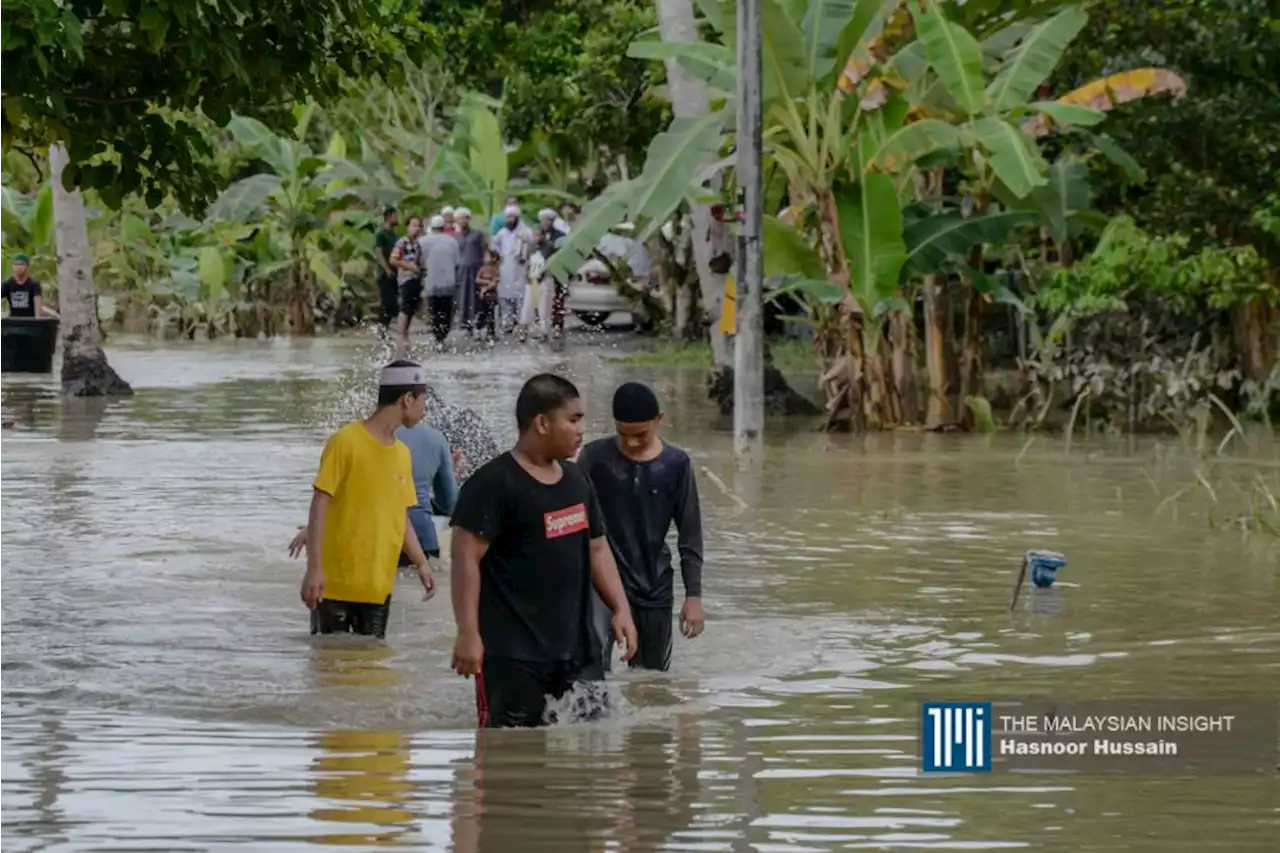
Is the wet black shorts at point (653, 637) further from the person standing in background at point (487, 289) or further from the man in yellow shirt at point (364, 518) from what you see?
the person standing in background at point (487, 289)

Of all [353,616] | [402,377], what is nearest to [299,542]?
[353,616]

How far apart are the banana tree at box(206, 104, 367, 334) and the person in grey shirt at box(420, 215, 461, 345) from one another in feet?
19.4

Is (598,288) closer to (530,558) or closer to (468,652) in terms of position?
(530,558)

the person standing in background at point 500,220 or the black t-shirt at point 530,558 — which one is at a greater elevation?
the person standing in background at point 500,220

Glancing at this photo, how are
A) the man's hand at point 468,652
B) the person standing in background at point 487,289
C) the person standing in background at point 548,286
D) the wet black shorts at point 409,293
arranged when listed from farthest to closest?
the person standing in background at point 487,289, the person standing in background at point 548,286, the wet black shorts at point 409,293, the man's hand at point 468,652

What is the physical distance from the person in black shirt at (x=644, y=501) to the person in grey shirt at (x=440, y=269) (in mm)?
28636

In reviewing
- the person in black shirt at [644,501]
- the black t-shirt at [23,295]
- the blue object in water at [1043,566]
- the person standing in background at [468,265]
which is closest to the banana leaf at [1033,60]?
the blue object in water at [1043,566]

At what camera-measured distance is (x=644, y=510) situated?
11.4m

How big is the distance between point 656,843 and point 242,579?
8147 millimetres

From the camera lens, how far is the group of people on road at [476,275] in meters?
40.3

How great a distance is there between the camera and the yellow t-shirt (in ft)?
41.0

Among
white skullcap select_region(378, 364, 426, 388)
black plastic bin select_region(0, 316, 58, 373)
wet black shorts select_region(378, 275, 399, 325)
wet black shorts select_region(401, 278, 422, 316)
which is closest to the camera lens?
white skullcap select_region(378, 364, 426, 388)

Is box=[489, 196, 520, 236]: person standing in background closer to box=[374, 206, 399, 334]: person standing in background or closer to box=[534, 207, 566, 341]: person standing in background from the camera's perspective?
box=[534, 207, 566, 341]: person standing in background

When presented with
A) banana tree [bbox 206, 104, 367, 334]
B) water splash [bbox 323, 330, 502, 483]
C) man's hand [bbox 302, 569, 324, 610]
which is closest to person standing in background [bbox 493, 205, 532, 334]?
water splash [bbox 323, 330, 502, 483]
